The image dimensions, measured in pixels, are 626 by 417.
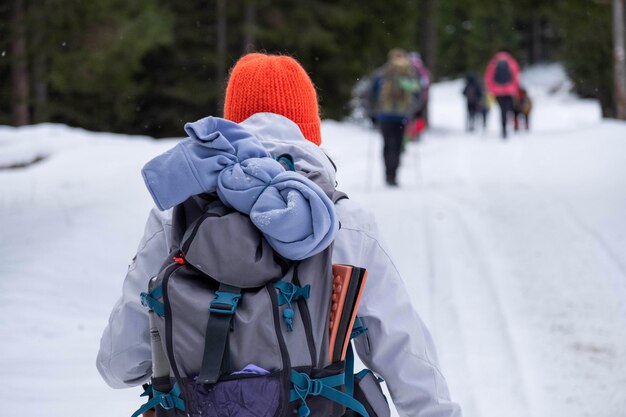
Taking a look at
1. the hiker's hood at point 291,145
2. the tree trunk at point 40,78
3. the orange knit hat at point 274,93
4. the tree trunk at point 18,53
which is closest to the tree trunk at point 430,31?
the tree trunk at point 40,78

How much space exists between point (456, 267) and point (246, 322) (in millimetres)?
5962

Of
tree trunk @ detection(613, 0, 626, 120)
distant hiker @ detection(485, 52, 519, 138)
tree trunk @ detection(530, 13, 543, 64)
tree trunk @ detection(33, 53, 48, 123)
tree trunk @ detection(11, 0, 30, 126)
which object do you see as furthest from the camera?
tree trunk @ detection(530, 13, 543, 64)

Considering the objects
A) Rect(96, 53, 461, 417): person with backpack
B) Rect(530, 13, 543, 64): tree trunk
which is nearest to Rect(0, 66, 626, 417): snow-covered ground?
Rect(96, 53, 461, 417): person with backpack

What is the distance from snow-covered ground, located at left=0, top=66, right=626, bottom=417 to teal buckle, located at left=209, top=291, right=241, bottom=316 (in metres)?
1.08

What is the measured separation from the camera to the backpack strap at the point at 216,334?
1971mm

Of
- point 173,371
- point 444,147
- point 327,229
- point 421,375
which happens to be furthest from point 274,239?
point 444,147

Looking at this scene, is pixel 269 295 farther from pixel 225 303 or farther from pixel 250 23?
pixel 250 23

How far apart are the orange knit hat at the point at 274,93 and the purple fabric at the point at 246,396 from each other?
966 mm

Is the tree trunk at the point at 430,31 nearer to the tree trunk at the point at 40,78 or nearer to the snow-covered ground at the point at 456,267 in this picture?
the snow-covered ground at the point at 456,267

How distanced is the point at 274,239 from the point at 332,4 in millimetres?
23923

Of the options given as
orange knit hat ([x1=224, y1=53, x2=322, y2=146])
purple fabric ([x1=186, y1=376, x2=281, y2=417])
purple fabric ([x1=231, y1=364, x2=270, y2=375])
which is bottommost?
purple fabric ([x1=186, y1=376, x2=281, y2=417])

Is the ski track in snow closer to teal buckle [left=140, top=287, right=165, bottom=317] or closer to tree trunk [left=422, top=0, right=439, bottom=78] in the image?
teal buckle [left=140, top=287, right=165, bottom=317]

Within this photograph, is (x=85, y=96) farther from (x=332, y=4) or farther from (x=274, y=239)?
(x=274, y=239)

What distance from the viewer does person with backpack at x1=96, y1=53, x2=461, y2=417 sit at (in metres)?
2.00
